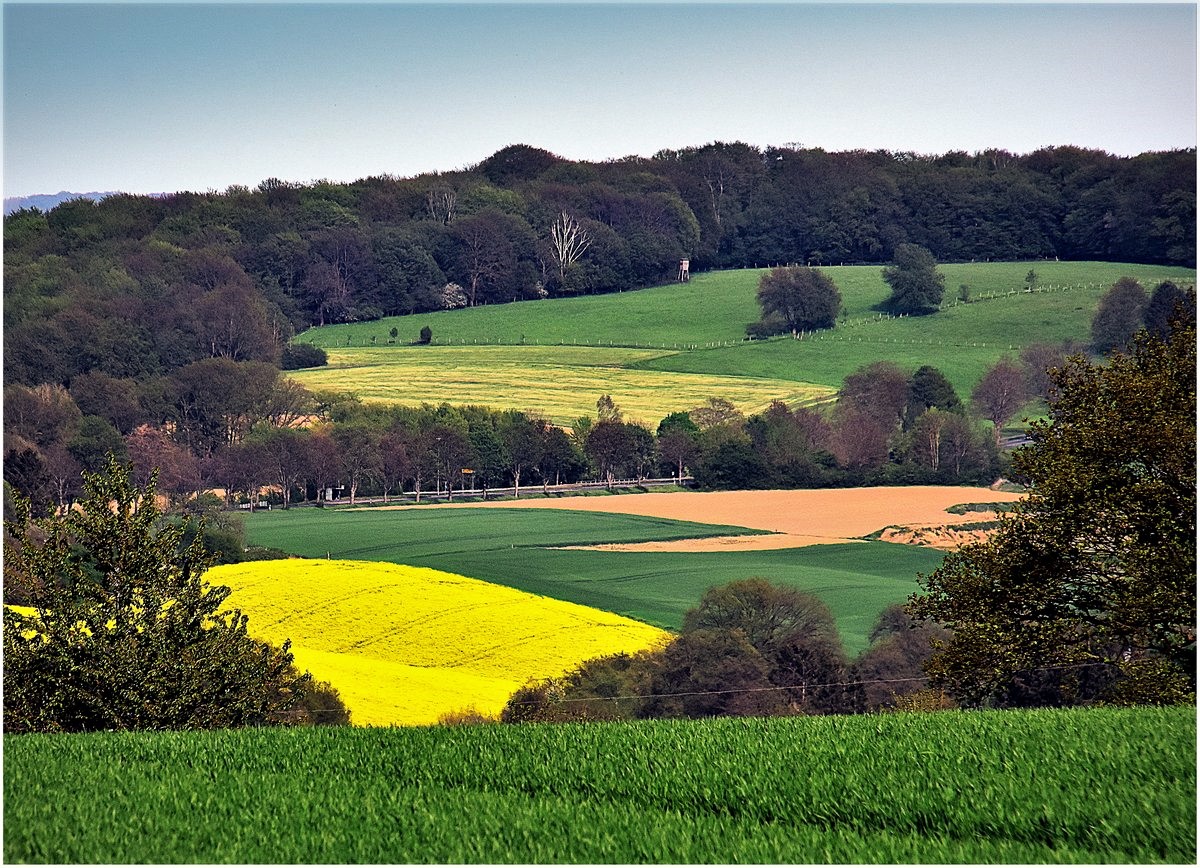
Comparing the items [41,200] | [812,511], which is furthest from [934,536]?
[41,200]

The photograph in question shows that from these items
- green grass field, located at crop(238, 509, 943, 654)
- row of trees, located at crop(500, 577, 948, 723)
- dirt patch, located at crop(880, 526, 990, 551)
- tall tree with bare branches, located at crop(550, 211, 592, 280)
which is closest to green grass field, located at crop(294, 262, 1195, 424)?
tall tree with bare branches, located at crop(550, 211, 592, 280)

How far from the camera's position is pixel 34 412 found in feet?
52.6

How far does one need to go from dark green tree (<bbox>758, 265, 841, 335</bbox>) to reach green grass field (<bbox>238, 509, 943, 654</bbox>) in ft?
9.43

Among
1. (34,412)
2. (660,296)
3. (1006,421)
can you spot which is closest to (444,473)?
(660,296)

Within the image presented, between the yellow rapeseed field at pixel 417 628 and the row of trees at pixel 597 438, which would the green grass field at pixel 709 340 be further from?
the yellow rapeseed field at pixel 417 628

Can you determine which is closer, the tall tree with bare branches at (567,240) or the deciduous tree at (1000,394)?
the deciduous tree at (1000,394)

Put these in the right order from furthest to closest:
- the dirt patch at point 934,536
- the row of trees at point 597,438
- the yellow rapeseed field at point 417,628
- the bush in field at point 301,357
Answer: the dirt patch at point 934,536
the bush in field at point 301,357
the row of trees at point 597,438
the yellow rapeseed field at point 417,628

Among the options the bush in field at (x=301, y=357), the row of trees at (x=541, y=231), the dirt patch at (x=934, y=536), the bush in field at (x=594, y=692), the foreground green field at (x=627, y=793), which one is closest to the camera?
the foreground green field at (x=627, y=793)

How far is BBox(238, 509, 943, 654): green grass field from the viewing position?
16828 mm

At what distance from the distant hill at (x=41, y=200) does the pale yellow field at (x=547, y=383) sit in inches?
130

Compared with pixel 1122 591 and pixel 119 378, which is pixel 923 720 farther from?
pixel 119 378

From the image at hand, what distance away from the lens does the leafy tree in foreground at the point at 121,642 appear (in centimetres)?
1223

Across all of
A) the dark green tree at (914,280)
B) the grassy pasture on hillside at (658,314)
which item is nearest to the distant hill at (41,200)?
the grassy pasture on hillside at (658,314)

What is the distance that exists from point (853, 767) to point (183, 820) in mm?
3614
